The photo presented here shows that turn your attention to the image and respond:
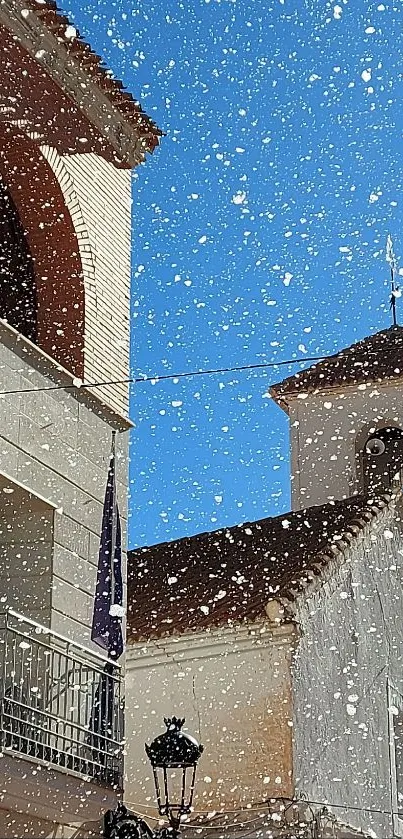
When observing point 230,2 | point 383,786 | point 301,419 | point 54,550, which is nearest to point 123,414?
point 54,550

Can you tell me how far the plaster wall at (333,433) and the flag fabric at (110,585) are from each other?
30.7 feet

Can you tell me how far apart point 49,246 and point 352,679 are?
5224mm

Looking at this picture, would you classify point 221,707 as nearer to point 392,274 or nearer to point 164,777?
point 164,777

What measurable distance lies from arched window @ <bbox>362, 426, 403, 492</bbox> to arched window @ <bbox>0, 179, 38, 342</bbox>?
338 inches

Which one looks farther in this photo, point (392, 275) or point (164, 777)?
point (392, 275)

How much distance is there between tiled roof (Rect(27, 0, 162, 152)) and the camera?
33.6 feet

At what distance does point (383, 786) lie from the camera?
45.0 feet

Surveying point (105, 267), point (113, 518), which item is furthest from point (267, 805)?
point (105, 267)

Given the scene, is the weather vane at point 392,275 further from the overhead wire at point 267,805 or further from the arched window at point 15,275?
the arched window at point 15,275

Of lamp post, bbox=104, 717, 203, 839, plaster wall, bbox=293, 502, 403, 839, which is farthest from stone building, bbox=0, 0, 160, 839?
plaster wall, bbox=293, 502, 403, 839

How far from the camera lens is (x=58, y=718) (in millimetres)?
9055

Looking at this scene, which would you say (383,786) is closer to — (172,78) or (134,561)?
(134,561)

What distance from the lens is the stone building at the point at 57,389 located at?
934 cm

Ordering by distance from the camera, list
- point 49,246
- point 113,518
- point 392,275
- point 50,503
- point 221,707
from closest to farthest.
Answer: point 50,503 < point 113,518 < point 49,246 < point 221,707 < point 392,275
